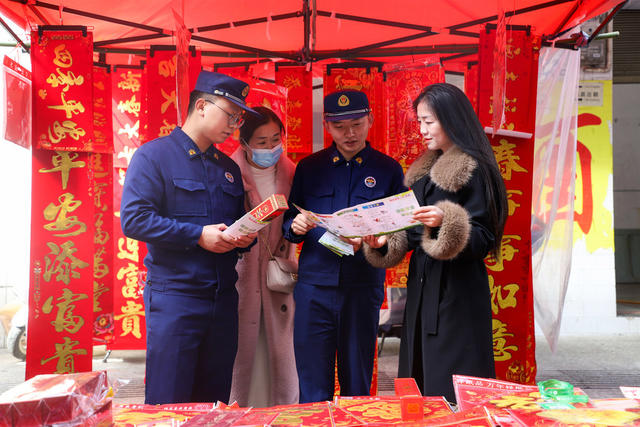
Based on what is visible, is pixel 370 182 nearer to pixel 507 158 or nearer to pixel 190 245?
pixel 190 245

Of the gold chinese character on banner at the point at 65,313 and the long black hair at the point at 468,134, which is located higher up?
the long black hair at the point at 468,134

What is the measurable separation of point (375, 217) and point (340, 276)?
55 cm

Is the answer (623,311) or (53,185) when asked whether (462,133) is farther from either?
(623,311)

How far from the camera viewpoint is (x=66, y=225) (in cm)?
312

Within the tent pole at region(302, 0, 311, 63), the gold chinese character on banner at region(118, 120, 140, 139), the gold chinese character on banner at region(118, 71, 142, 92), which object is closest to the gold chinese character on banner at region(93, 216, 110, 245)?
the gold chinese character on banner at region(118, 120, 140, 139)

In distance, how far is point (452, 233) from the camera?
6.96ft

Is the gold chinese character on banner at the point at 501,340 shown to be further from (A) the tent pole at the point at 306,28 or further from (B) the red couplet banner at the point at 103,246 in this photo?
(B) the red couplet banner at the point at 103,246

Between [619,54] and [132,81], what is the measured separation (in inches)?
258

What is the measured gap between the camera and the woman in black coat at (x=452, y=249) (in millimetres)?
2160

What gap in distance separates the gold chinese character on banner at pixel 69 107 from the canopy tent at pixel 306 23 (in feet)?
1.69

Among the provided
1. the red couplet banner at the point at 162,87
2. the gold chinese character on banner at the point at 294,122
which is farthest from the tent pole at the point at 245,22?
the gold chinese character on banner at the point at 294,122

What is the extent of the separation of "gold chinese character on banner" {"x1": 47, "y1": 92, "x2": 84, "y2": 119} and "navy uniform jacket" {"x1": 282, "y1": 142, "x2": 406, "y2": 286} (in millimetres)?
1294

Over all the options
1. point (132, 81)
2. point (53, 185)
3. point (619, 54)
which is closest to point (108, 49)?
point (132, 81)

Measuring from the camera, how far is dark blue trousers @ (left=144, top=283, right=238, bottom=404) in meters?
2.29
